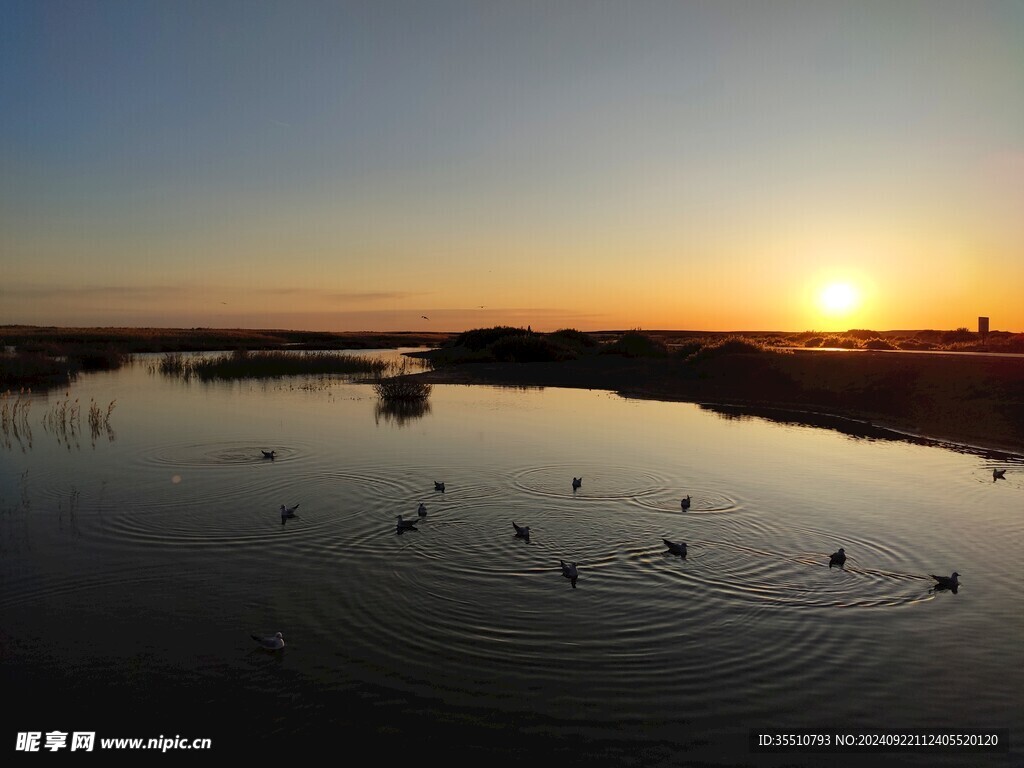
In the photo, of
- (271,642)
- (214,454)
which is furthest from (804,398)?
(271,642)

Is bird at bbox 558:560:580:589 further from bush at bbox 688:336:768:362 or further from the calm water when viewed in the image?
bush at bbox 688:336:768:362

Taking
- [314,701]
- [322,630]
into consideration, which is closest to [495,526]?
[322,630]

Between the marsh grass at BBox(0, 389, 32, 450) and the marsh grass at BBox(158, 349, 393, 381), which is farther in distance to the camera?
the marsh grass at BBox(158, 349, 393, 381)

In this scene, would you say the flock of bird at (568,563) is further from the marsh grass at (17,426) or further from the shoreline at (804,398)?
the shoreline at (804,398)

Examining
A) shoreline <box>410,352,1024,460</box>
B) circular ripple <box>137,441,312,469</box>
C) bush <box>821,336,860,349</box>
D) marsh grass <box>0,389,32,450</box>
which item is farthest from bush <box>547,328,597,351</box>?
circular ripple <box>137,441,312,469</box>

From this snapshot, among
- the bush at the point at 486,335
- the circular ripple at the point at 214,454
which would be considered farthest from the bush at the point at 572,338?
the circular ripple at the point at 214,454

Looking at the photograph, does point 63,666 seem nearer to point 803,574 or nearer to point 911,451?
point 803,574

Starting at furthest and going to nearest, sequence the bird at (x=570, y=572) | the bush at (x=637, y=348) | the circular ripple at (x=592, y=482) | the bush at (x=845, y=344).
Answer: the bush at (x=845, y=344) → the bush at (x=637, y=348) → the circular ripple at (x=592, y=482) → the bird at (x=570, y=572)
